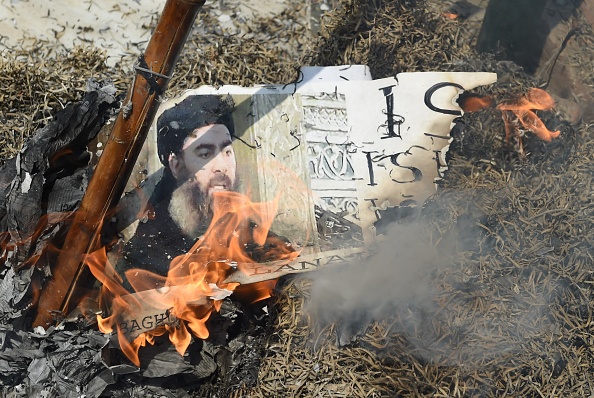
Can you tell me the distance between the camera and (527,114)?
3254 mm

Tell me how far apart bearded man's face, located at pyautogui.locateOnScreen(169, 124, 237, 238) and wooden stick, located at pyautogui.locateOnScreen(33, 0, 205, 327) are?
351 millimetres

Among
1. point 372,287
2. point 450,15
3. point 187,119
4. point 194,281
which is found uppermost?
point 450,15

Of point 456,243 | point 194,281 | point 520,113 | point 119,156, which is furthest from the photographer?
point 520,113

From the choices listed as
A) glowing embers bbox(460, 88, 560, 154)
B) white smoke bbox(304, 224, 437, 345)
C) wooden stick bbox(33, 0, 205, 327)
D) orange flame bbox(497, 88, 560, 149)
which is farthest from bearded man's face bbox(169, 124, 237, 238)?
orange flame bbox(497, 88, 560, 149)

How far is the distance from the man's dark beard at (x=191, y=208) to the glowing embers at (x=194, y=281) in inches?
1.4

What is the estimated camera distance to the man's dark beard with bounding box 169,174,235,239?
2.94 m

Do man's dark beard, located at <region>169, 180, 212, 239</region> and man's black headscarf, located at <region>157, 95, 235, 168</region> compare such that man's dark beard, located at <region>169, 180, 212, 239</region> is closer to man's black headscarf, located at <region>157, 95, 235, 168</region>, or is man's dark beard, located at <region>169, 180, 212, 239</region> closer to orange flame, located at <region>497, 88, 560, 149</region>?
man's black headscarf, located at <region>157, 95, 235, 168</region>

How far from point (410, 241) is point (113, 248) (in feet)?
4.33

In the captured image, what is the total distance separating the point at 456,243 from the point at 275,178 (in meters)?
0.88

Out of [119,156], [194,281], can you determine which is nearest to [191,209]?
[194,281]

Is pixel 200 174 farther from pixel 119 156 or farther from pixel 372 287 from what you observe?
pixel 372 287

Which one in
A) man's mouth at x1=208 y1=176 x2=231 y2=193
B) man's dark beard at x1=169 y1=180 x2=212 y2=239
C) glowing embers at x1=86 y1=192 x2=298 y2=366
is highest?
man's mouth at x1=208 y1=176 x2=231 y2=193

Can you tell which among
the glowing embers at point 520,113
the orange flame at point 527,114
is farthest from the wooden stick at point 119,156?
the orange flame at point 527,114

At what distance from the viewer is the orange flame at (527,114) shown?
3205mm
